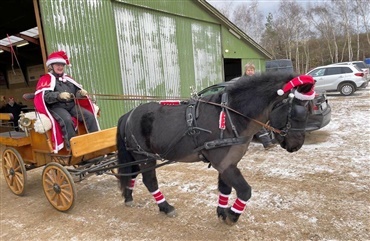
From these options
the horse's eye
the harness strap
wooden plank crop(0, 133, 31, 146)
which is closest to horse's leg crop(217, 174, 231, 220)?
the harness strap

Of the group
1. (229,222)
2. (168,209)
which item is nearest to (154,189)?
(168,209)

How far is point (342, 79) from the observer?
14938 mm

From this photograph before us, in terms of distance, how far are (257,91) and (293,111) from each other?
396 mm

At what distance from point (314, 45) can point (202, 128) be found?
152ft

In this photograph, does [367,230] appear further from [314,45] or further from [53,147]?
[314,45]

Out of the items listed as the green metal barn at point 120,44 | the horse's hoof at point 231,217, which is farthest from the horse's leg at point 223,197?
the green metal barn at point 120,44

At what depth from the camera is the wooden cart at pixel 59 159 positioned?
3877 millimetres

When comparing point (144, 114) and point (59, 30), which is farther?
point (59, 30)

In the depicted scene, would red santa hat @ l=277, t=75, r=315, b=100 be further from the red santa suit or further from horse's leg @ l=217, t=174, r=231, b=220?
the red santa suit

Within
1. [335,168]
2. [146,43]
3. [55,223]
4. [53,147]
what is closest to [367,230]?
[335,168]

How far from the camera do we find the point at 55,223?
12.3 feet

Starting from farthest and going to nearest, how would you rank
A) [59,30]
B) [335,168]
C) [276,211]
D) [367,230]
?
[59,30]
[335,168]
[276,211]
[367,230]

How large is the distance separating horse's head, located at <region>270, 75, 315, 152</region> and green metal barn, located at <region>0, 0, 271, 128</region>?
597 centimetres

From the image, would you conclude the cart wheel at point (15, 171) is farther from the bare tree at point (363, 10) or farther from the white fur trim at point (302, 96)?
the bare tree at point (363, 10)
